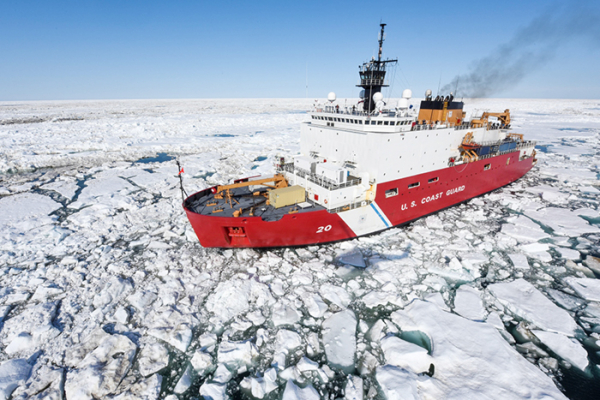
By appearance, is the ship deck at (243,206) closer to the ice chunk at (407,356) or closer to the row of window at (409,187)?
the row of window at (409,187)

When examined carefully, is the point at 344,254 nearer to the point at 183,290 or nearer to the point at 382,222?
the point at 382,222

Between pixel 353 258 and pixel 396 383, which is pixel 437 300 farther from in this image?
pixel 396 383

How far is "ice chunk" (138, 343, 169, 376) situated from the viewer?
5320mm

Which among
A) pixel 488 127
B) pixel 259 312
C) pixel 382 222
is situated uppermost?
pixel 488 127

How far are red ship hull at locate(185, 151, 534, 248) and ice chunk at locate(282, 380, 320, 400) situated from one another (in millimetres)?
4439

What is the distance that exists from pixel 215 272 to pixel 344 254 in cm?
428

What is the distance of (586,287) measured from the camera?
296 inches

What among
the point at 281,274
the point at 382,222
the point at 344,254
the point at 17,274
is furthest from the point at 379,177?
the point at 17,274

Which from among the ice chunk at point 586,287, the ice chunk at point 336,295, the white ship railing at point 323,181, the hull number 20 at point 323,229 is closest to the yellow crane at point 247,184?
the white ship railing at point 323,181

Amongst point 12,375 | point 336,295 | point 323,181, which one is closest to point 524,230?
point 323,181

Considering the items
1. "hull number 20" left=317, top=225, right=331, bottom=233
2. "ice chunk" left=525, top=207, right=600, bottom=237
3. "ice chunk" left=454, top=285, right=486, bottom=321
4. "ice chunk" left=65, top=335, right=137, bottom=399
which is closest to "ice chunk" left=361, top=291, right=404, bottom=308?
"ice chunk" left=454, top=285, right=486, bottom=321

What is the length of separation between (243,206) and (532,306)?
885 cm

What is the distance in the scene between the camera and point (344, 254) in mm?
9203

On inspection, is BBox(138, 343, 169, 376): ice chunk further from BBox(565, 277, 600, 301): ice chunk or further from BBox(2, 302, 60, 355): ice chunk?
BBox(565, 277, 600, 301): ice chunk
